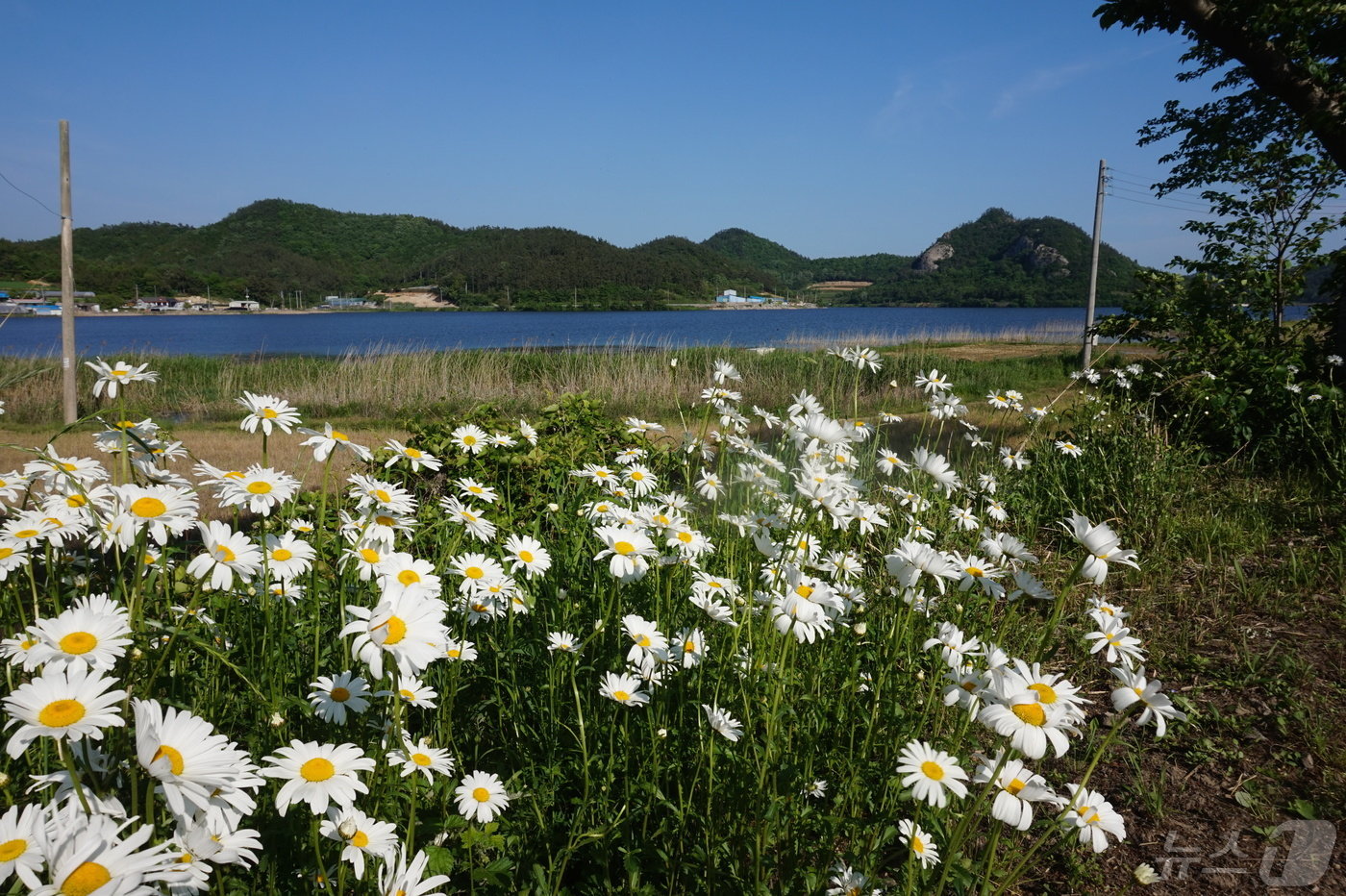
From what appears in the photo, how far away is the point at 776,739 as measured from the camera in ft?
5.28

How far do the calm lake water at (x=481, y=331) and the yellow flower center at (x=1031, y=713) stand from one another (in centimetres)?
744

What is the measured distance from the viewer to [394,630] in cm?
99

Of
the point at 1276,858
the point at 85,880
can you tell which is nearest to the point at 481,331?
the point at 1276,858

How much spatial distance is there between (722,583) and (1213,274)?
828cm

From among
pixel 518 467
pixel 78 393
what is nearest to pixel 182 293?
pixel 78 393

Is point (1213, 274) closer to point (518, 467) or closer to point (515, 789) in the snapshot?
point (518, 467)

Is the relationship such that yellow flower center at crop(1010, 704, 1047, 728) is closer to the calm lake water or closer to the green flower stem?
the green flower stem

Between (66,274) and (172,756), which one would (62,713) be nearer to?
(172,756)

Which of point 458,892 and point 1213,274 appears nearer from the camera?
point 458,892

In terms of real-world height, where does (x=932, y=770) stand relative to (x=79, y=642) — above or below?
below

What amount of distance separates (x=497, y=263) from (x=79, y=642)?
95.0 metres

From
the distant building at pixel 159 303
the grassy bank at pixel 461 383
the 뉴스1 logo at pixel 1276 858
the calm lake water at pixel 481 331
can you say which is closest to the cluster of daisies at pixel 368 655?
the 뉴스1 logo at pixel 1276 858

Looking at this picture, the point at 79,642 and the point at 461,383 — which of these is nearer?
the point at 79,642

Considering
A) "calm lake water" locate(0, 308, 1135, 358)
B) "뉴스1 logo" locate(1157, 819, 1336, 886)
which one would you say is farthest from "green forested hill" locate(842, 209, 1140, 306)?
"뉴스1 logo" locate(1157, 819, 1336, 886)
